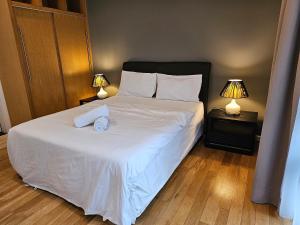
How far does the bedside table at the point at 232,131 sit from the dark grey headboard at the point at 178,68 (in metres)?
0.37

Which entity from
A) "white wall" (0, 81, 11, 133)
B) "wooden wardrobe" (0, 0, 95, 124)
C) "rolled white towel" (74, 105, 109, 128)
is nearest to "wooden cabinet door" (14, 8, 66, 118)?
"wooden wardrobe" (0, 0, 95, 124)

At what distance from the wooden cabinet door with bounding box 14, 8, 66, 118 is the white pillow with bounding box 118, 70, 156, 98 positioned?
112 cm

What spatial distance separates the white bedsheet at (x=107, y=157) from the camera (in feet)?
4.79

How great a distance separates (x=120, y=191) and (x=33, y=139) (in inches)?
39.5

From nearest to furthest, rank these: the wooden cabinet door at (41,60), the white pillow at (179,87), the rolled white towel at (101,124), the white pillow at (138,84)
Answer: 1. the rolled white towel at (101,124)
2. the white pillow at (179,87)
3. the wooden cabinet door at (41,60)
4. the white pillow at (138,84)

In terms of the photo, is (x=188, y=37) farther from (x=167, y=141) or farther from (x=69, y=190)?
(x=69, y=190)

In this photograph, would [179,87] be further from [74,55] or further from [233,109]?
[74,55]

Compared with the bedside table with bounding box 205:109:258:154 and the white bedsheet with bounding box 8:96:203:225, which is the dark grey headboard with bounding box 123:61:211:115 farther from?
the white bedsheet with bounding box 8:96:203:225

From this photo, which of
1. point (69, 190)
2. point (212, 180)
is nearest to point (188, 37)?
point (212, 180)

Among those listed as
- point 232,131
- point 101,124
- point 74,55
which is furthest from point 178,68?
point 74,55

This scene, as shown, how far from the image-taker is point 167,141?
6.14 ft

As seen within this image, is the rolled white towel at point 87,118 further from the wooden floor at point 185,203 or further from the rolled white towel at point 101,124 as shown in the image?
the wooden floor at point 185,203

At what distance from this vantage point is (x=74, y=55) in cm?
370

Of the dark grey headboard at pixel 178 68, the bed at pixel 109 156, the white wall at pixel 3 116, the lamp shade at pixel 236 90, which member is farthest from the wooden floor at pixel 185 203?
the white wall at pixel 3 116
